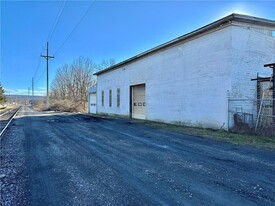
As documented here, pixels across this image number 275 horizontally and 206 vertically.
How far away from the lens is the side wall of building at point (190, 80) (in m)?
12.9

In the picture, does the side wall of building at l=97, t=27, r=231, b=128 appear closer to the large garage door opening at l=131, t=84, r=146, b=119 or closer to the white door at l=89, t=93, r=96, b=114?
the large garage door opening at l=131, t=84, r=146, b=119

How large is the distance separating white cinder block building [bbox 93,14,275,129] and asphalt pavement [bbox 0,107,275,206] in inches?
197

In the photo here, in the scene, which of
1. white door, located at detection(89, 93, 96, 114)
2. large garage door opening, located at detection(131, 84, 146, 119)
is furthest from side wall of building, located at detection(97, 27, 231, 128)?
white door, located at detection(89, 93, 96, 114)

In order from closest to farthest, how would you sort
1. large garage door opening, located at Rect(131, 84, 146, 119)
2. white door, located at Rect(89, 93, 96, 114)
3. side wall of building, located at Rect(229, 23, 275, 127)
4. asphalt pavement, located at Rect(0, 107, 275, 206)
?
1. asphalt pavement, located at Rect(0, 107, 275, 206)
2. side wall of building, located at Rect(229, 23, 275, 127)
3. large garage door opening, located at Rect(131, 84, 146, 119)
4. white door, located at Rect(89, 93, 96, 114)

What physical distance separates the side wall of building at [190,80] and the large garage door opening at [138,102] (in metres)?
0.80

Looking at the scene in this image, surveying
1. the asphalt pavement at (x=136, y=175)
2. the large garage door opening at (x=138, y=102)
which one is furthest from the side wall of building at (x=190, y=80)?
the asphalt pavement at (x=136, y=175)

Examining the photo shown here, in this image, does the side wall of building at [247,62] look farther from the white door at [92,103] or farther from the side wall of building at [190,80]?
the white door at [92,103]

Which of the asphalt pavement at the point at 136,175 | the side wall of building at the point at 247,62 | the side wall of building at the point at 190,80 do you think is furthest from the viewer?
the side wall of building at the point at 190,80

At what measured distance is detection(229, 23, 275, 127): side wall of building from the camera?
40.9 ft

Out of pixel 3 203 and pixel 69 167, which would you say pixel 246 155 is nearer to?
pixel 69 167

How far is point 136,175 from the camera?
5.16 m

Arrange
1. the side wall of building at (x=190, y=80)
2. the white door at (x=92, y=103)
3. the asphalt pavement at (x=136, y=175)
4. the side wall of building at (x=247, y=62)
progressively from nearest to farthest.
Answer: the asphalt pavement at (x=136, y=175) → the side wall of building at (x=247, y=62) → the side wall of building at (x=190, y=80) → the white door at (x=92, y=103)

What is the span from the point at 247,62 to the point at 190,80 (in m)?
3.53

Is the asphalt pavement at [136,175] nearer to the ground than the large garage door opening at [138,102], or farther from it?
nearer to the ground
